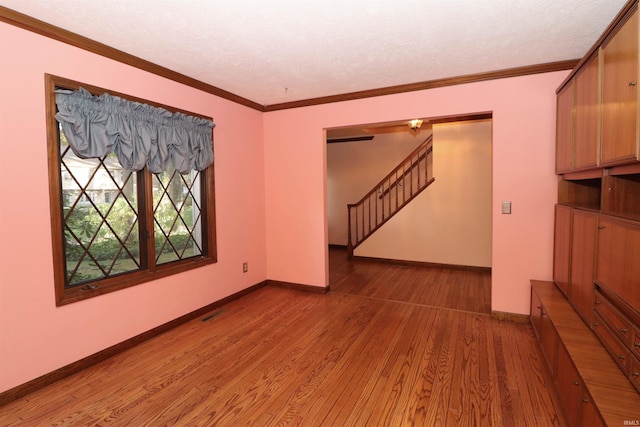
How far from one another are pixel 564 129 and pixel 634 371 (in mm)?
2069

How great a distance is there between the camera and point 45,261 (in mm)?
2320

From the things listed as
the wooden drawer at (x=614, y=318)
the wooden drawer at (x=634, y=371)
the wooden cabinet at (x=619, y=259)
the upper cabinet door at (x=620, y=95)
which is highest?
the upper cabinet door at (x=620, y=95)

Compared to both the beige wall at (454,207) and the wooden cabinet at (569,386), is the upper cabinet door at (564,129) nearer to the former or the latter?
the wooden cabinet at (569,386)

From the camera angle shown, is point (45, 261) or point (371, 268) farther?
point (371, 268)

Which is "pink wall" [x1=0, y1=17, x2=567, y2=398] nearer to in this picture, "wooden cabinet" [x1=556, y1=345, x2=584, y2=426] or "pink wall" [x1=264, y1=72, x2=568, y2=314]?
"pink wall" [x1=264, y1=72, x2=568, y2=314]

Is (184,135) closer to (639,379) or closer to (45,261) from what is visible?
(45,261)

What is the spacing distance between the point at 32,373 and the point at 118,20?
255 centimetres

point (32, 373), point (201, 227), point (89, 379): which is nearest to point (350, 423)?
point (89, 379)

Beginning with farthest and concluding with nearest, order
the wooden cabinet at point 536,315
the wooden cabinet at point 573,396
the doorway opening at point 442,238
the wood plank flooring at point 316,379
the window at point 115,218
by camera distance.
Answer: the doorway opening at point 442,238 < the wooden cabinet at point 536,315 < the window at point 115,218 < the wood plank flooring at point 316,379 < the wooden cabinet at point 573,396

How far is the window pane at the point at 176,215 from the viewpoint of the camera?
327 cm

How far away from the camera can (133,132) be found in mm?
2834

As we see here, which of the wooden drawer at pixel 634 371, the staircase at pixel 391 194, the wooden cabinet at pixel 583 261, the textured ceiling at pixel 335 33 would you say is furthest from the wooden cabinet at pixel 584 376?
the staircase at pixel 391 194

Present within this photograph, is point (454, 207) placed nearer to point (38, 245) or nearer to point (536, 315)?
point (536, 315)

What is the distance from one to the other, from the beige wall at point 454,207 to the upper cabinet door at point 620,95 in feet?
11.0
